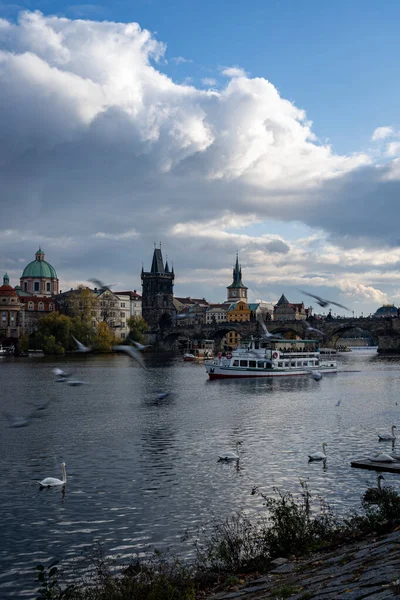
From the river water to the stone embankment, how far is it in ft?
15.6

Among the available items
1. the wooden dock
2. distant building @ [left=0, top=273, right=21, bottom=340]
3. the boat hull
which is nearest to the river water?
the wooden dock

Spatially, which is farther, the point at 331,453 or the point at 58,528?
the point at 331,453

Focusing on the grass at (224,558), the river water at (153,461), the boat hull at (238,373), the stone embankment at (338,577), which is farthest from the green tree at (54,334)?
the stone embankment at (338,577)

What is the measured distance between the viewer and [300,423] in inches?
1519

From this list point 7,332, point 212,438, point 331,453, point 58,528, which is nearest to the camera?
point 58,528

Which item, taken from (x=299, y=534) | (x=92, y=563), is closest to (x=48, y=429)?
(x=92, y=563)

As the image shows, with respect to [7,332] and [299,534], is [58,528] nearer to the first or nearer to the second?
[299,534]

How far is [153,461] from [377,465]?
9.13 m

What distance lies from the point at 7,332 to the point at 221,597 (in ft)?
495

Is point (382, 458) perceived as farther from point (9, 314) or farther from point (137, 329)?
point (9, 314)

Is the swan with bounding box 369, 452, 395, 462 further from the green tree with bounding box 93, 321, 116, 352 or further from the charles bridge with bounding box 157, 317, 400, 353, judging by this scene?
the charles bridge with bounding box 157, 317, 400, 353

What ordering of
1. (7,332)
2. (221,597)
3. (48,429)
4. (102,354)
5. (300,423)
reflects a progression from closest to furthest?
(221,597) → (48,429) → (300,423) → (102,354) → (7,332)

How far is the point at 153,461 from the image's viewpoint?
2720 centimetres

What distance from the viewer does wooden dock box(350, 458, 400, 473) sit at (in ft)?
76.8
